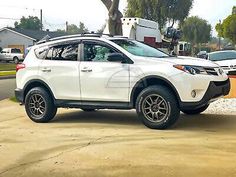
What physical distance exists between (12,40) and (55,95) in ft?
180

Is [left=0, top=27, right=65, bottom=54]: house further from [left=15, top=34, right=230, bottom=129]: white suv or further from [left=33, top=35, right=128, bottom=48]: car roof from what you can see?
[left=15, top=34, right=230, bottom=129]: white suv

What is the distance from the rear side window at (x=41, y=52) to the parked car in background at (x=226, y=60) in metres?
11.0

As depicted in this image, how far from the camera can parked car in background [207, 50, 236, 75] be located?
19000 millimetres

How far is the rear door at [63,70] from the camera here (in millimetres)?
8891

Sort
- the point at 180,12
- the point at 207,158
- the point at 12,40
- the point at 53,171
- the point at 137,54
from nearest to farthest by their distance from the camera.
→ the point at 53,171
the point at 207,158
the point at 137,54
the point at 180,12
the point at 12,40

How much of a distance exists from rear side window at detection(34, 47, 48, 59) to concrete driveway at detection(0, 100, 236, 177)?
4.44ft

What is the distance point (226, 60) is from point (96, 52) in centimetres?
1183

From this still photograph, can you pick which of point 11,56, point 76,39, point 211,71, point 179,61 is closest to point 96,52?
point 76,39

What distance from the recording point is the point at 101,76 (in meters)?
8.55

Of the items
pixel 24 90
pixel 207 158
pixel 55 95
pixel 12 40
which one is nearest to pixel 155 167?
pixel 207 158

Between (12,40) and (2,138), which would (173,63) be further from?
(12,40)

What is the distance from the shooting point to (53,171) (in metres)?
5.55

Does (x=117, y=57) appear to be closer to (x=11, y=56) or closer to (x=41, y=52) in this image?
(x=41, y=52)

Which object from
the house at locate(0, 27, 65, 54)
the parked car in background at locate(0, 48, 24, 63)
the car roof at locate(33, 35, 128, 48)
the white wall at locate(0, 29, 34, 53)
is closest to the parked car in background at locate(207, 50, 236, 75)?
the car roof at locate(33, 35, 128, 48)
